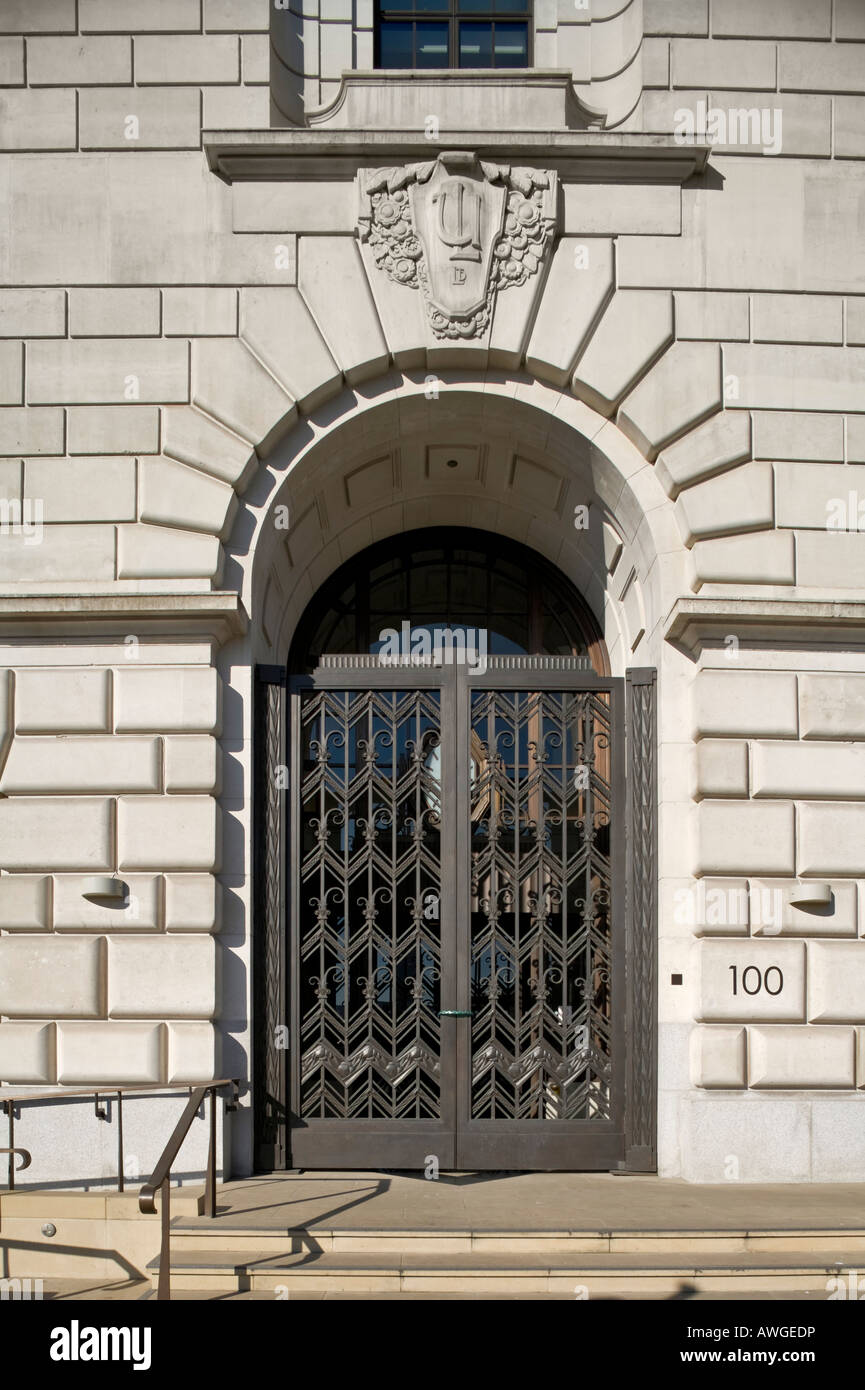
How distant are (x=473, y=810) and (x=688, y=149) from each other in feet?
19.2

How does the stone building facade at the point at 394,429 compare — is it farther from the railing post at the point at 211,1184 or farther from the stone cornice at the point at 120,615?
the railing post at the point at 211,1184

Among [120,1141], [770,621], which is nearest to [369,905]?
[120,1141]

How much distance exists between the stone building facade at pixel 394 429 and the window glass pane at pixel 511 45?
90 centimetres

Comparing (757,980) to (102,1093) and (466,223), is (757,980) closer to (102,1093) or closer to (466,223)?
(102,1093)

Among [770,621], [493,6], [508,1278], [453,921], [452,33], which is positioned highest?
[493,6]

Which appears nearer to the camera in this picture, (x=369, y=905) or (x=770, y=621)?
(x=770, y=621)

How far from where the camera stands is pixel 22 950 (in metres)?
10.0

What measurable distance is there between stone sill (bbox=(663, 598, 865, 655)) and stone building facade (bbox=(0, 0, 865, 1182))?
37 mm

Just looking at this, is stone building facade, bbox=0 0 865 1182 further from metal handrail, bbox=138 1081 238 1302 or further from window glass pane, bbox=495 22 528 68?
metal handrail, bbox=138 1081 238 1302

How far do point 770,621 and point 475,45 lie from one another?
604cm

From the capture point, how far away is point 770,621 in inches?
403

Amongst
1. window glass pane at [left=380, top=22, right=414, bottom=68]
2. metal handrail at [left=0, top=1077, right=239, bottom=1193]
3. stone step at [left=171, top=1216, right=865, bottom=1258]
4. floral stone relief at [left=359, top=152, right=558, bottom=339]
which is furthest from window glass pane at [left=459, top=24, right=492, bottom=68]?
stone step at [left=171, top=1216, right=865, bottom=1258]

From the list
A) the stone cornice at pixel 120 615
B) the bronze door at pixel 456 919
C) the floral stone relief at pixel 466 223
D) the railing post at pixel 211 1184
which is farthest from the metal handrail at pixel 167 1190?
the floral stone relief at pixel 466 223

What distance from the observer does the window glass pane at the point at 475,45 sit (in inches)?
459
